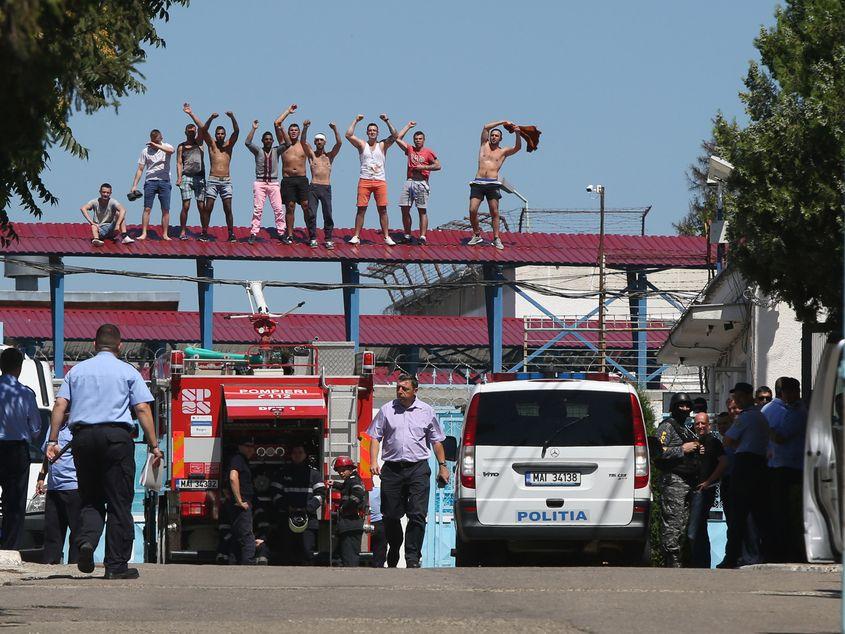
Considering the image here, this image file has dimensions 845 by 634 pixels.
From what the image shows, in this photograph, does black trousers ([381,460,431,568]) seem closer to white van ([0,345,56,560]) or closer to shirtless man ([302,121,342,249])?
white van ([0,345,56,560])

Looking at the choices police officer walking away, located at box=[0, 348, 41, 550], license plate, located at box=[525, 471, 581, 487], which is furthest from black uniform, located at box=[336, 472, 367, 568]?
police officer walking away, located at box=[0, 348, 41, 550]

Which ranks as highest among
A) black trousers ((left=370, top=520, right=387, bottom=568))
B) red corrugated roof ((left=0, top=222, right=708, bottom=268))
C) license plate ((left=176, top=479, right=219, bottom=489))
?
red corrugated roof ((left=0, top=222, right=708, bottom=268))

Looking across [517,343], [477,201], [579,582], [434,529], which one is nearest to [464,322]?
[517,343]

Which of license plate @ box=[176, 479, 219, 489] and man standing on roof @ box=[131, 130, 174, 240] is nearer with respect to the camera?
license plate @ box=[176, 479, 219, 489]

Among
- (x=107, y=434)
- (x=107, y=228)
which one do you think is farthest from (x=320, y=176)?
(x=107, y=434)

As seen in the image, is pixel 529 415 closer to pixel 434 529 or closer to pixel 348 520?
pixel 348 520

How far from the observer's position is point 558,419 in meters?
15.5

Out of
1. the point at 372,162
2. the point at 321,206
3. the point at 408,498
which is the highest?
the point at 372,162

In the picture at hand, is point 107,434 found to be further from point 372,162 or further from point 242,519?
point 372,162

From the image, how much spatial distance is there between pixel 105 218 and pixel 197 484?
1791 centimetres

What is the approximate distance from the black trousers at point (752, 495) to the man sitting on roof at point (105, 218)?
21140 millimetres

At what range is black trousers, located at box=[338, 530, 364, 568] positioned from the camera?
17844 mm

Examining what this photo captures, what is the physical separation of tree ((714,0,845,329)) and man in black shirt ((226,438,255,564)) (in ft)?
19.1

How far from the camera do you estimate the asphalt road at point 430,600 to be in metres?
9.22
